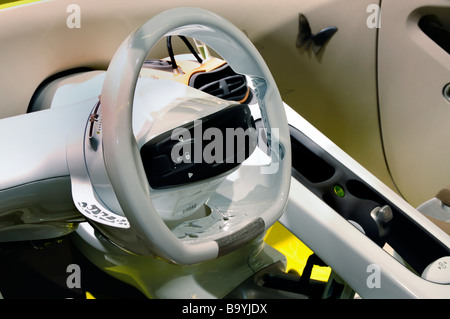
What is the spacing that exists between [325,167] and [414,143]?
51 centimetres

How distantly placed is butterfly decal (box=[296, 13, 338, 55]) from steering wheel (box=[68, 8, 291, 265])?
0.72 m

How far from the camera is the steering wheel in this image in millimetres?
511

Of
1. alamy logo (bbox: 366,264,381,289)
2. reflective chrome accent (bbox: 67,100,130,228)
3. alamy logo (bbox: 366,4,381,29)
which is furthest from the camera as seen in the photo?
alamy logo (bbox: 366,4,381,29)

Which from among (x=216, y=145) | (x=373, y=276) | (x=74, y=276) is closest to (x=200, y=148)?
(x=216, y=145)

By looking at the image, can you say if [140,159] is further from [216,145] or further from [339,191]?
[339,191]

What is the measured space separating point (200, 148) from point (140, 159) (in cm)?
14

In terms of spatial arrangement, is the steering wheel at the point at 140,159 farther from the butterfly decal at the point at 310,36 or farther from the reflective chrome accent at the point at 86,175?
the butterfly decal at the point at 310,36

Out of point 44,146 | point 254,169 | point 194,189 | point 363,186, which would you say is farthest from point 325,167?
point 44,146

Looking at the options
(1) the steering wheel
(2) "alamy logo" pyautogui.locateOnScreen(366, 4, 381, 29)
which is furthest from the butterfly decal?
(1) the steering wheel

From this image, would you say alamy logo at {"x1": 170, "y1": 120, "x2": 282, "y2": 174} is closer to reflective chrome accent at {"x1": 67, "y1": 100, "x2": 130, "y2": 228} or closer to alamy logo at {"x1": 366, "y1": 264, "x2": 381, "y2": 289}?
reflective chrome accent at {"x1": 67, "y1": 100, "x2": 130, "y2": 228}

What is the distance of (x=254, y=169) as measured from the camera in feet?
2.56

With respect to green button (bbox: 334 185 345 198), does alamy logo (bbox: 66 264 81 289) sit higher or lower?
lower

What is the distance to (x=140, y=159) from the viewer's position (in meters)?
0.54

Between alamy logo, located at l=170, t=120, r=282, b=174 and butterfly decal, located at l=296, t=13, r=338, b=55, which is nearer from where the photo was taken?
alamy logo, located at l=170, t=120, r=282, b=174
